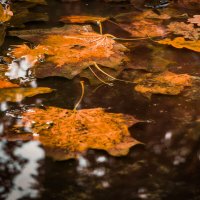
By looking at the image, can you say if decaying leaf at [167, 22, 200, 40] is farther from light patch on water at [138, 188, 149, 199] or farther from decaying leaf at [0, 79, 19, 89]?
light patch on water at [138, 188, 149, 199]

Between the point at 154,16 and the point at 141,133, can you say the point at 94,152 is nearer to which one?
the point at 141,133

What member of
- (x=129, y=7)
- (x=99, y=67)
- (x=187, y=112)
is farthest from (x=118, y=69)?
(x=129, y=7)

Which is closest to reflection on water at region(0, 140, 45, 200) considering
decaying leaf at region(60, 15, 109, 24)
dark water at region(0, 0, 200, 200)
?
dark water at region(0, 0, 200, 200)

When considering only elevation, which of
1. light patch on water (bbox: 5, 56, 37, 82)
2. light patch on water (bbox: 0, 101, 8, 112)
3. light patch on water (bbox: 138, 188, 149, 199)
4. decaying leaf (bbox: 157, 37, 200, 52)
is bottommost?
light patch on water (bbox: 138, 188, 149, 199)

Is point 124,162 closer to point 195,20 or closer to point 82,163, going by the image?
point 82,163

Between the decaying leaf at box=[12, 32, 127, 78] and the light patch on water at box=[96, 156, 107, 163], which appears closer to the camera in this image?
the light patch on water at box=[96, 156, 107, 163]

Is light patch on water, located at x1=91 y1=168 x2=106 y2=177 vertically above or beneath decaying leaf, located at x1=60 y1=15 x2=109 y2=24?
beneath

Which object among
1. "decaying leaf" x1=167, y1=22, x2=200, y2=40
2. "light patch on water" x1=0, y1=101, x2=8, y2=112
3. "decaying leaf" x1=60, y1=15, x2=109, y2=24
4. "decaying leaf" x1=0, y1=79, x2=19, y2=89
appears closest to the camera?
"light patch on water" x1=0, y1=101, x2=8, y2=112

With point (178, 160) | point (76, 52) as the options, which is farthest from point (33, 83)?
point (178, 160)
